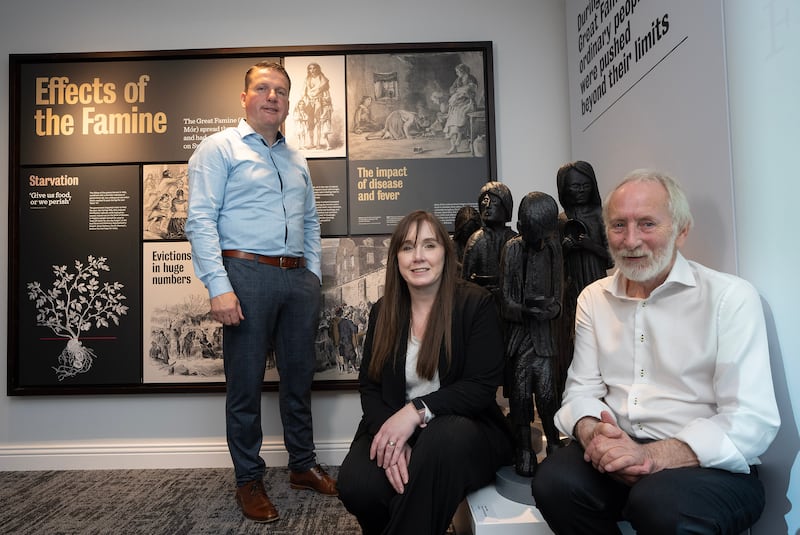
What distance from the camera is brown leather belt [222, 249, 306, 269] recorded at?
93.8 inches

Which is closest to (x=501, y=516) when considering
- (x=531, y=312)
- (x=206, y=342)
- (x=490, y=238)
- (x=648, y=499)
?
(x=648, y=499)

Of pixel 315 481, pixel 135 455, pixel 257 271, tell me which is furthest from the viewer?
pixel 135 455

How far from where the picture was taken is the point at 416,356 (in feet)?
5.75

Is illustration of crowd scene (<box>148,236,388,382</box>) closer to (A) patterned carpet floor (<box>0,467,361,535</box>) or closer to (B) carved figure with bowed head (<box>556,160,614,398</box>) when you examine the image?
(A) patterned carpet floor (<box>0,467,361,535</box>)

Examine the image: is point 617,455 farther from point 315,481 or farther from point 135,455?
point 135,455

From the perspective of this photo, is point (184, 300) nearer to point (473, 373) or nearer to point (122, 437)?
point (122, 437)

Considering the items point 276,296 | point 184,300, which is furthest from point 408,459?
point 184,300

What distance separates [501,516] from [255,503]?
1.22 m

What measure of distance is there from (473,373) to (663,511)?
68cm

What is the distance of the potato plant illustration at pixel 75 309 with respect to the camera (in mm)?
3033

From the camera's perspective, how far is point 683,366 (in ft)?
4.41

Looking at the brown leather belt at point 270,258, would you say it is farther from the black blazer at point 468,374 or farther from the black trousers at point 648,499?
the black trousers at point 648,499

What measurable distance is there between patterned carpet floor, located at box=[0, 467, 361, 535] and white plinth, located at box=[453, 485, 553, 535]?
2.27 ft

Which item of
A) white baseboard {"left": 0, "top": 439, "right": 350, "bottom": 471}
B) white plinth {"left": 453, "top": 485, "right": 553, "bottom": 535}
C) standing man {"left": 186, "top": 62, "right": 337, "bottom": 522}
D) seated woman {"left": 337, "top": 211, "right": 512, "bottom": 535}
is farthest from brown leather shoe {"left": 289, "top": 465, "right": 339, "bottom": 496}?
white plinth {"left": 453, "top": 485, "right": 553, "bottom": 535}
